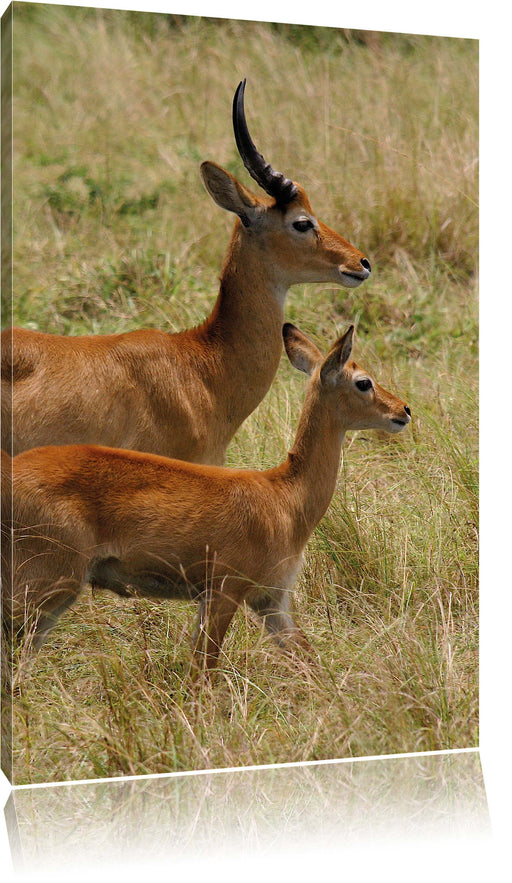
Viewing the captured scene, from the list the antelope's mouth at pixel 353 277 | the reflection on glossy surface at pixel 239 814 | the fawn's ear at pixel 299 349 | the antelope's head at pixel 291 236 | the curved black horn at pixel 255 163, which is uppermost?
the curved black horn at pixel 255 163

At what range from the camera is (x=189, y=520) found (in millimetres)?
5992

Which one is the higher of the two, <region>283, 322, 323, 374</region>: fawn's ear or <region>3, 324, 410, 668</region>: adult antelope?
<region>283, 322, 323, 374</region>: fawn's ear

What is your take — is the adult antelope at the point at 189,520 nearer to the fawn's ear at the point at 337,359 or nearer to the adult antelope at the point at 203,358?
the fawn's ear at the point at 337,359

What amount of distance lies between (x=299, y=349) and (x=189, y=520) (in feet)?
3.44

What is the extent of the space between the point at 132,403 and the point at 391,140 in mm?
2275

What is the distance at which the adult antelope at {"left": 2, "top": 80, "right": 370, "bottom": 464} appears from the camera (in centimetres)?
620

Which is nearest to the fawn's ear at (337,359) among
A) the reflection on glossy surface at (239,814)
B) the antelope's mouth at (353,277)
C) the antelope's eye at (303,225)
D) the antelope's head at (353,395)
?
the antelope's head at (353,395)

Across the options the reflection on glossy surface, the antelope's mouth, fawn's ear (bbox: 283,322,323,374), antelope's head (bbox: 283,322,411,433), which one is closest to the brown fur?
the antelope's mouth

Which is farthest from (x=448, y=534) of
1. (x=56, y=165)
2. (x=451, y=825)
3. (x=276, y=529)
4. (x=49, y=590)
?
(x=56, y=165)

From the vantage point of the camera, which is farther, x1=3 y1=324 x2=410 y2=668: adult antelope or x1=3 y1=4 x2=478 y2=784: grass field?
x1=3 y1=4 x2=478 y2=784: grass field

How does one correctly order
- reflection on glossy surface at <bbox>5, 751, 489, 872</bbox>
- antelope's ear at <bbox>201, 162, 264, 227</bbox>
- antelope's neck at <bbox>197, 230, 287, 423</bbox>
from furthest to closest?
antelope's neck at <bbox>197, 230, 287, 423</bbox>
antelope's ear at <bbox>201, 162, 264, 227</bbox>
reflection on glossy surface at <bbox>5, 751, 489, 872</bbox>

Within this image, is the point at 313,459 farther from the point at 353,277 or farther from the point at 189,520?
the point at 353,277

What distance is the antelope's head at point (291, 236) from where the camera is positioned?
6.68 m

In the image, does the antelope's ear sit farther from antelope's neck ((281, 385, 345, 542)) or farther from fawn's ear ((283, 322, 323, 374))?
antelope's neck ((281, 385, 345, 542))
